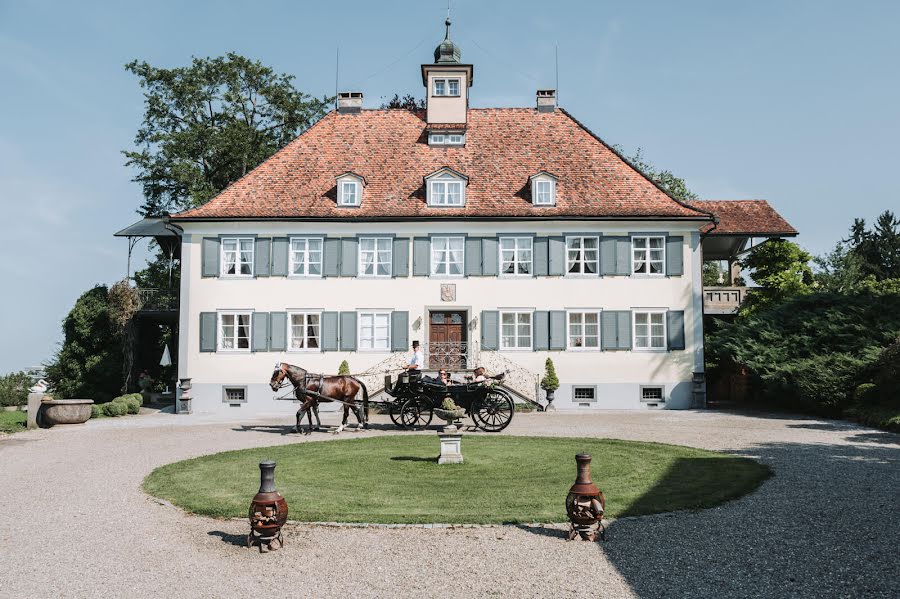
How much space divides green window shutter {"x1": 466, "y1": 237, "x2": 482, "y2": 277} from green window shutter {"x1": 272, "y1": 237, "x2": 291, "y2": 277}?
19.6ft

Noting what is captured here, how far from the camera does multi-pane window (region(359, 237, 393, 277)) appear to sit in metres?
24.8

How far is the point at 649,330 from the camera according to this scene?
24500 mm

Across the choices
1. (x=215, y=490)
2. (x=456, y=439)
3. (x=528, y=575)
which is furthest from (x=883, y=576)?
(x=215, y=490)

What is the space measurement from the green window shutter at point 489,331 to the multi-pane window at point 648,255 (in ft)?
16.1

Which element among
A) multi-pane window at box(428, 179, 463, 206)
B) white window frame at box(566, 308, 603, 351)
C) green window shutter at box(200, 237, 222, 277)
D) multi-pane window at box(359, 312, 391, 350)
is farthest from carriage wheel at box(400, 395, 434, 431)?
green window shutter at box(200, 237, 222, 277)

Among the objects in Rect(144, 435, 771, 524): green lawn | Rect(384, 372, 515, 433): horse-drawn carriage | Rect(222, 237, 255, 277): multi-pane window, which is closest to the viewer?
Rect(144, 435, 771, 524): green lawn

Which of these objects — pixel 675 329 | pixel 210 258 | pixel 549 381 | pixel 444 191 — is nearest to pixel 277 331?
pixel 210 258

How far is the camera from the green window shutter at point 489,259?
24609mm

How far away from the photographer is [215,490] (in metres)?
10.1

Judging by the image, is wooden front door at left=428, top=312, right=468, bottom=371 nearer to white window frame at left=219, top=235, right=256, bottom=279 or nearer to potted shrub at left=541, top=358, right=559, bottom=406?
potted shrub at left=541, top=358, right=559, bottom=406

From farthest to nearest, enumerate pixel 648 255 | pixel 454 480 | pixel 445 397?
pixel 648 255, pixel 445 397, pixel 454 480

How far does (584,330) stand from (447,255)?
16.9ft

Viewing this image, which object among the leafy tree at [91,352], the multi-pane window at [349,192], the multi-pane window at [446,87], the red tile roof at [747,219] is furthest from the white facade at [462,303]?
the multi-pane window at [446,87]

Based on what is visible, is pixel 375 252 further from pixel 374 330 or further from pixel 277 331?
pixel 277 331
